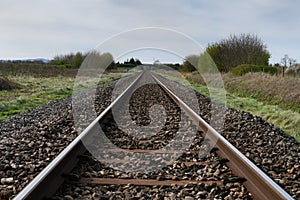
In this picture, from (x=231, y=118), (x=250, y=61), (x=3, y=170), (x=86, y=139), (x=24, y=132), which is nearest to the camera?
(x=3, y=170)

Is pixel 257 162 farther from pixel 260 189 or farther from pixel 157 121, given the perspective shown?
pixel 157 121

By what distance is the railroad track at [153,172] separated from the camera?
10.7ft

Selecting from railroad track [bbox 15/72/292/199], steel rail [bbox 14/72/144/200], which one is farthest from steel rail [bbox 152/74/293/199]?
steel rail [bbox 14/72/144/200]

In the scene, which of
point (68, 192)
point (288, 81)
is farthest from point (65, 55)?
point (68, 192)

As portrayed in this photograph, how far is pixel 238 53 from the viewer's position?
28875 millimetres

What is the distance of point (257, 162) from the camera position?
4.40m

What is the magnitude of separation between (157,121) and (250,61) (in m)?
22.4

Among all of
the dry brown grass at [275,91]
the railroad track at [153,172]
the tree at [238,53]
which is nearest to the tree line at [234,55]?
the tree at [238,53]

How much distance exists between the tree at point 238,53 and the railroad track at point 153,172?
23.8m

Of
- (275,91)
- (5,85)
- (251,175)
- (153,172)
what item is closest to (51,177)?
(153,172)

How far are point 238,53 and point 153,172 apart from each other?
26356 mm

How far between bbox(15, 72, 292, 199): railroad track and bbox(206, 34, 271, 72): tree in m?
23.8

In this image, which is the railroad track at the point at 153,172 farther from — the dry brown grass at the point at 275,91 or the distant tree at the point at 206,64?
the distant tree at the point at 206,64

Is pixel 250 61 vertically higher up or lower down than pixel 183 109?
higher up
